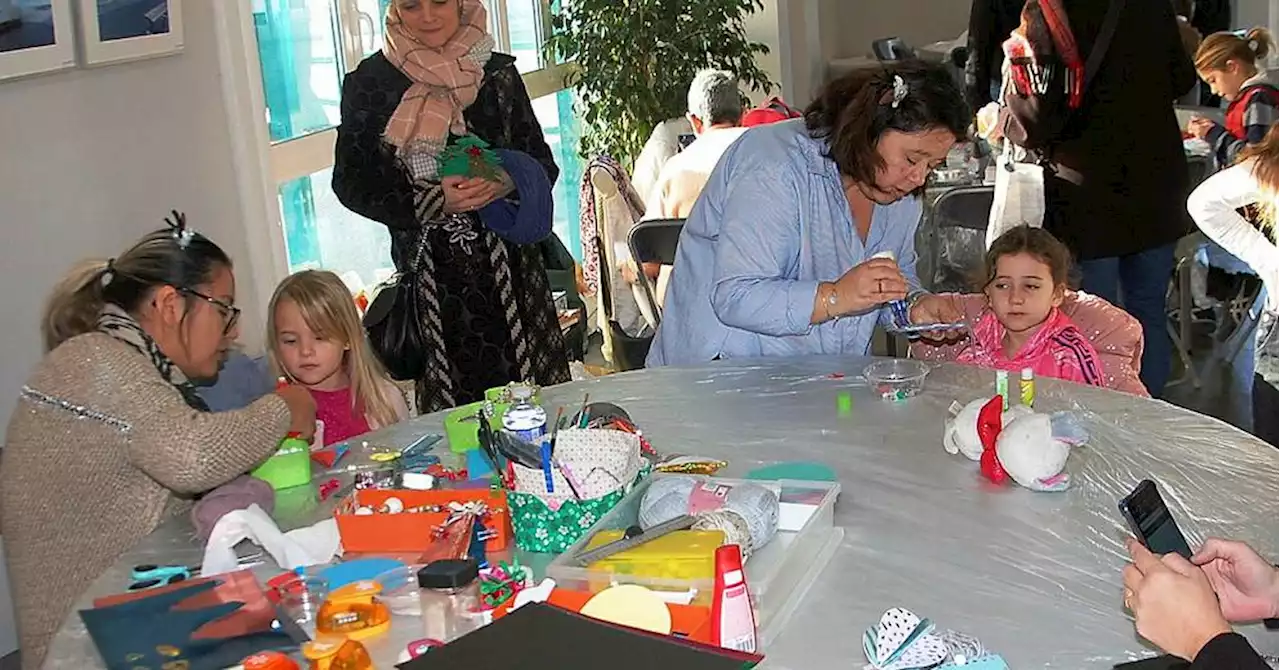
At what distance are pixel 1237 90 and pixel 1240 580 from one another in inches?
145

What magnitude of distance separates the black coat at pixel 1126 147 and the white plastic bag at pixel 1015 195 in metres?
0.33

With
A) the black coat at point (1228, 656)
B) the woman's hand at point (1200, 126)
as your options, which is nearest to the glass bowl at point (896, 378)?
the black coat at point (1228, 656)

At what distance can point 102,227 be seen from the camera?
122 inches

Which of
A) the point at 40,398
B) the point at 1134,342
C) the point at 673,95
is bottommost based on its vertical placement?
the point at 1134,342

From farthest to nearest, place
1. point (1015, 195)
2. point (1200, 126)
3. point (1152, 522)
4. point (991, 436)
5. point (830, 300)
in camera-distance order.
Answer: point (1200, 126) < point (1015, 195) < point (830, 300) < point (991, 436) < point (1152, 522)

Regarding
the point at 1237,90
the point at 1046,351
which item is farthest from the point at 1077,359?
the point at 1237,90

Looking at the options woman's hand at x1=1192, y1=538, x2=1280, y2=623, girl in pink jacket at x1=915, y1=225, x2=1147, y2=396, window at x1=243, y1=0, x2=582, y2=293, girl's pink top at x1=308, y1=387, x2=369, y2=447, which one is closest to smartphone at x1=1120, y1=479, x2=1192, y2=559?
woman's hand at x1=1192, y1=538, x2=1280, y2=623

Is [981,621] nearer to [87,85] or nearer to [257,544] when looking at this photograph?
[257,544]

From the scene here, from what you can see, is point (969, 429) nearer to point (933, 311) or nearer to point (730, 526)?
point (730, 526)

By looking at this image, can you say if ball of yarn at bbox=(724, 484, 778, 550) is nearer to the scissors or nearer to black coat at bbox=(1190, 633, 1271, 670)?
black coat at bbox=(1190, 633, 1271, 670)

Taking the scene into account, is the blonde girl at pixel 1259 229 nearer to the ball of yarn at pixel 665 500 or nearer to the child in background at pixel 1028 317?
the child in background at pixel 1028 317

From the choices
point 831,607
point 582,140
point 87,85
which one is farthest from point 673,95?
point 831,607

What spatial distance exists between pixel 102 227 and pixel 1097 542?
234cm

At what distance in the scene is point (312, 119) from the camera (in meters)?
4.30
